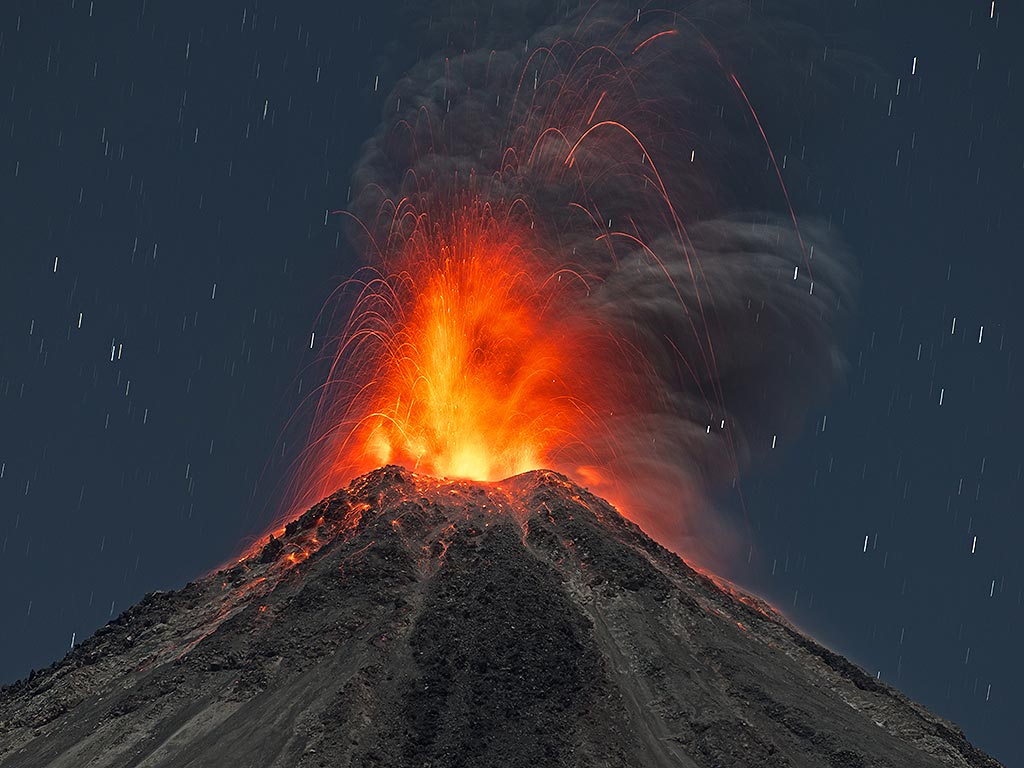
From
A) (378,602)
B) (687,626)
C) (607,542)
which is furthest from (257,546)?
(687,626)

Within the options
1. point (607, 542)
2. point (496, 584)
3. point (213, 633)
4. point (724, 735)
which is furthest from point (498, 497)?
point (724, 735)

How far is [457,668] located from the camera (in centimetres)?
4894

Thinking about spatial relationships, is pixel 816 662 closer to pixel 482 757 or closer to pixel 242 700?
pixel 482 757

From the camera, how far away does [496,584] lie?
55.3 meters

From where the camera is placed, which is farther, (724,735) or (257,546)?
(257,546)

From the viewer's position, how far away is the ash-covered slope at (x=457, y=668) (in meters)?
44.6

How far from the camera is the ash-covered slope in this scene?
44.6m

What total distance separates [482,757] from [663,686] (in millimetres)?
10498

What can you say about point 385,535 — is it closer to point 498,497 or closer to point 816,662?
point 498,497

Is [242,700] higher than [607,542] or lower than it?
lower

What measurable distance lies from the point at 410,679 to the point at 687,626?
15152mm

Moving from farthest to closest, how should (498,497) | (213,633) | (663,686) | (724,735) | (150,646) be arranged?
1. (498,497)
2. (150,646)
3. (213,633)
4. (663,686)
5. (724,735)

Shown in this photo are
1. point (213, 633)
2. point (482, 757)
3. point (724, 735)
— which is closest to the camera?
point (482, 757)

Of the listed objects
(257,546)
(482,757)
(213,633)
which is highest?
(257,546)
